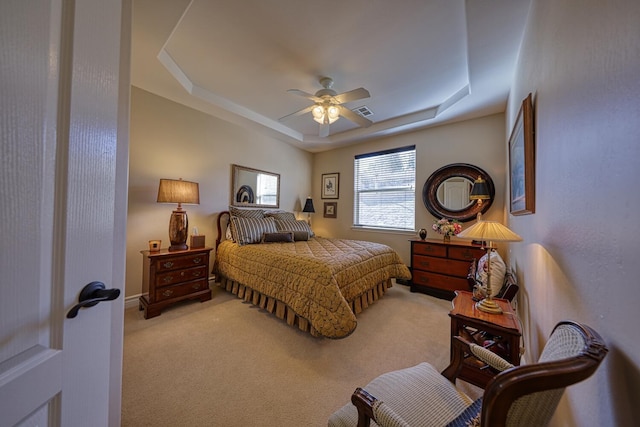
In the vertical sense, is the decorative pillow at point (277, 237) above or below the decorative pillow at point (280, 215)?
below

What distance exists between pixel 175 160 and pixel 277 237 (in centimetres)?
176

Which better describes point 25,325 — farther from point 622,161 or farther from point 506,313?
point 506,313

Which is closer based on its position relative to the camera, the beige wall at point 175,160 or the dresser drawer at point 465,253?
the beige wall at point 175,160

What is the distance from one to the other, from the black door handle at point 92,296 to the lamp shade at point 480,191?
3677 mm

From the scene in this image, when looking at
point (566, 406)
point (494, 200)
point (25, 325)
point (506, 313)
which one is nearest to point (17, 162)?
point (25, 325)

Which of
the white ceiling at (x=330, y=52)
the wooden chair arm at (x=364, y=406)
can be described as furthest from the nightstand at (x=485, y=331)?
the white ceiling at (x=330, y=52)

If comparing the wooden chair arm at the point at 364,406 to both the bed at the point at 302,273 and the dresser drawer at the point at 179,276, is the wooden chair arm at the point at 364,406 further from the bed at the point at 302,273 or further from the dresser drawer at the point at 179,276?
the dresser drawer at the point at 179,276

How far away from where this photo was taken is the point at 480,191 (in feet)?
9.91

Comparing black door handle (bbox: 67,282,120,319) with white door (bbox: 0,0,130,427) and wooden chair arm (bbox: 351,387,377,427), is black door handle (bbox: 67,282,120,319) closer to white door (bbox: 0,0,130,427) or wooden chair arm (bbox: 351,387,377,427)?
white door (bbox: 0,0,130,427)

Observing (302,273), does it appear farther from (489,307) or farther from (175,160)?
(175,160)

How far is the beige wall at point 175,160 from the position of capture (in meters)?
2.68

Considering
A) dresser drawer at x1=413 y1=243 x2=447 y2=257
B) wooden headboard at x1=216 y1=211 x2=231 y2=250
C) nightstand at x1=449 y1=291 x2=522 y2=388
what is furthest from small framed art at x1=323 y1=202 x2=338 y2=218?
nightstand at x1=449 y1=291 x2=522 y2=388

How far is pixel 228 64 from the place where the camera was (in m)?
2.37

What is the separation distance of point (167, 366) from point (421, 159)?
4.17 meters
